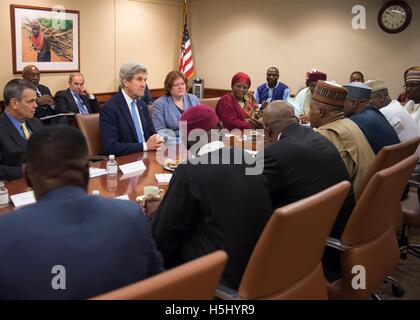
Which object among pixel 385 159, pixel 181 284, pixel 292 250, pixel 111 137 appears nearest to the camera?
pixel 181 284

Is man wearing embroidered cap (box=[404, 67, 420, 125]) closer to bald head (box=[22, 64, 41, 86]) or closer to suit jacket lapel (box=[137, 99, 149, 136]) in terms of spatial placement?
suit jacket lapel (box=[137, 99, 149, 136])

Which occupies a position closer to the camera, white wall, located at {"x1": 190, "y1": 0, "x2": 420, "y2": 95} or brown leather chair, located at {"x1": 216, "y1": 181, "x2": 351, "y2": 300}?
brown leather chair, located at {"x1": 216, "y1": 181, "x2": 351, "y2": 300}

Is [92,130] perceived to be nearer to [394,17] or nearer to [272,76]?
[272,76]

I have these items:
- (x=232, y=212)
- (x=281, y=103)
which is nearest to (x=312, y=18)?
(x=281, y=103)

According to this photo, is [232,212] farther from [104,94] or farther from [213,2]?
[213,2]

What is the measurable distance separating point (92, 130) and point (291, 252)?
2.51 meters

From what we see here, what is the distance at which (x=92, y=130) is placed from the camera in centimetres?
356

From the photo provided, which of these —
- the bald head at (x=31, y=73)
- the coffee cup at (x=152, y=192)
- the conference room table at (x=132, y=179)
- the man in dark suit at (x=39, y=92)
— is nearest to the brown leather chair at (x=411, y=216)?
the conference room table at (x=132, y=179)

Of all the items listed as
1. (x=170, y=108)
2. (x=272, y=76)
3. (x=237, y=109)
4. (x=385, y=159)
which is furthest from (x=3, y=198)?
(x=272, y=76)

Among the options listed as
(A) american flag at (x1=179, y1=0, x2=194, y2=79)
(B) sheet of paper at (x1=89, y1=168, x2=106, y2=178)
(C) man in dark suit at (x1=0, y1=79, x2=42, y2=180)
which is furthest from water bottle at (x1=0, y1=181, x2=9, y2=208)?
(A) american flag at (x1=179, y1=0, x2=194, y2=79)

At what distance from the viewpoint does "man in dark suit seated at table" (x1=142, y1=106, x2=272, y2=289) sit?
5.22 ft

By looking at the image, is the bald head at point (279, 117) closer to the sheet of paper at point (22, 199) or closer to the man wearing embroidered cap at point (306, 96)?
the sheet of paper at point (22, 199)

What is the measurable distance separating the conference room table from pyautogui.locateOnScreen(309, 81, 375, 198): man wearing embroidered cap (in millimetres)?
696
